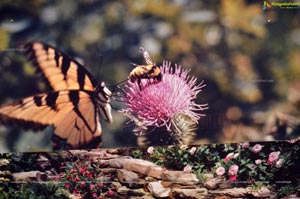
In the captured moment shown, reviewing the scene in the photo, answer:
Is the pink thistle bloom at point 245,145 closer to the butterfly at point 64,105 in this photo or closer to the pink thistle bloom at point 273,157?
the pink thistle bloom at point 273,157

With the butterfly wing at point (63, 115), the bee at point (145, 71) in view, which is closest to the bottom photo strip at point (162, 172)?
the butterfly wing at point (63, 115)

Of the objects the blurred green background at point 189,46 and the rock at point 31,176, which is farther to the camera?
the rock at point 31,176

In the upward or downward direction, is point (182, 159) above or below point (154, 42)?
below

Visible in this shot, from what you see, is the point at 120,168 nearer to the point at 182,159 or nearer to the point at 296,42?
the point at 182,159

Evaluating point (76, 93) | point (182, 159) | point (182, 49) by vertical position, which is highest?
point (182, 49)

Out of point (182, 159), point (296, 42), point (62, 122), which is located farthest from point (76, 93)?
point (296, 42)

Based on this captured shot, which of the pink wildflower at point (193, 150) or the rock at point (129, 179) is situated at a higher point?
the pink wildflower at point (193, 150)
